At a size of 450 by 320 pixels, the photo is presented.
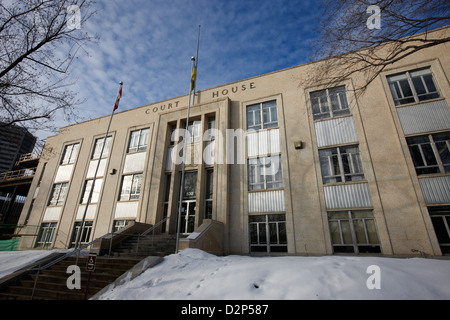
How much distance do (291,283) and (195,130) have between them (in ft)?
41.1

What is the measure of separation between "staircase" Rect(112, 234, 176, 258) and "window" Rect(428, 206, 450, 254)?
37.3 feet

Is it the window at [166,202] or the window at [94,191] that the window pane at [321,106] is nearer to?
the window at [166,202]

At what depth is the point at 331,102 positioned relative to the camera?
1296 cm

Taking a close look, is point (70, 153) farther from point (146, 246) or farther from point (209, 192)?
point (209, 192)

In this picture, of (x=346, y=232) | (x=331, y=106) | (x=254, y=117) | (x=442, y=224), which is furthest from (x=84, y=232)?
(x=442, y=224)

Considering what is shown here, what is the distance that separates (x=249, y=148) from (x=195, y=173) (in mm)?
3952

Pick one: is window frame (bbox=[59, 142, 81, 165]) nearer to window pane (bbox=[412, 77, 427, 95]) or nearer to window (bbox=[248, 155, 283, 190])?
window (bbox=[248, 155, 283, 190])

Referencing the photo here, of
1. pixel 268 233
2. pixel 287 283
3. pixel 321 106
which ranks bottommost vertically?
pixel 287 283

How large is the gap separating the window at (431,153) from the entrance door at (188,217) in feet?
38.7

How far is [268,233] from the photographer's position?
1192cm

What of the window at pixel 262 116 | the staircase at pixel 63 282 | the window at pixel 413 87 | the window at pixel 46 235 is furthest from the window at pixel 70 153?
the window at pixel 413 87

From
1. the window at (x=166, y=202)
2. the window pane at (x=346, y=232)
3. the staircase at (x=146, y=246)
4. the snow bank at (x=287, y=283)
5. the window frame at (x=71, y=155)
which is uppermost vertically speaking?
the window frame at (x=71, y=155)

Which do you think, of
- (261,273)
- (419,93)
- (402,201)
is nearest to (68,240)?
(261,273)

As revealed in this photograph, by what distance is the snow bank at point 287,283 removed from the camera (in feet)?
13.7
